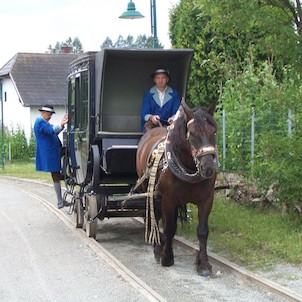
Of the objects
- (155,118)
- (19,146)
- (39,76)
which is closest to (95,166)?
(155,118)

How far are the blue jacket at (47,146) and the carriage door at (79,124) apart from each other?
0.29 meters

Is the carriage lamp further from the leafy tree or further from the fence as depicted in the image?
the leafy tree

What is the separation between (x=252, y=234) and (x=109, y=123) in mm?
3146

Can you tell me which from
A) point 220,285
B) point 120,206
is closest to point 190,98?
point 120,206

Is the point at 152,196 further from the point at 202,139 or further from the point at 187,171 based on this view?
the point at 202,139

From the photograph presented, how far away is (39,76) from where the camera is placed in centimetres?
4562

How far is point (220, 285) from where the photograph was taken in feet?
24.9

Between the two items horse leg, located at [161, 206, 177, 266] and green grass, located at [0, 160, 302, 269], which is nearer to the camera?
horse leg, located at [161, 206, 177, 266]

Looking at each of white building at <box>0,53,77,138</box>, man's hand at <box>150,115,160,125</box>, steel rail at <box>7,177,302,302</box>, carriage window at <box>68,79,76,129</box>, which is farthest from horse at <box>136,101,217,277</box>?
white building at <box>0,53,77,138</box>

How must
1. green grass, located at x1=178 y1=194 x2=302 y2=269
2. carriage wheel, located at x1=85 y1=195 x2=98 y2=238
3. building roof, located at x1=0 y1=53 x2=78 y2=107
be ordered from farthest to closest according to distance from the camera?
1. building roof, located at x1=0 y1=53 x2=78 y2=107
2. carriage wheel, located at x1=85 y1=195 x2=98 y2=238
3. green grass, located at x1=178 y1=194 x2=302 y2=269

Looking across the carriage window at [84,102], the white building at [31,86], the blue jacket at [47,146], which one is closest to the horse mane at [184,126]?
A: the carriage window at [84,102]

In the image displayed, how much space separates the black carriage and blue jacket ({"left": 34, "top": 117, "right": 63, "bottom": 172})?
36cm

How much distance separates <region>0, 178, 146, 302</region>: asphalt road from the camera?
7.18m

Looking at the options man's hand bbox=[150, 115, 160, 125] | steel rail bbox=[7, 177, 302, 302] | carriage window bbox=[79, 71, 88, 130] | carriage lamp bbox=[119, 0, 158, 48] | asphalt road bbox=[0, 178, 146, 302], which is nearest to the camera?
steel rail bbox=[7, 177, 302, 302]
